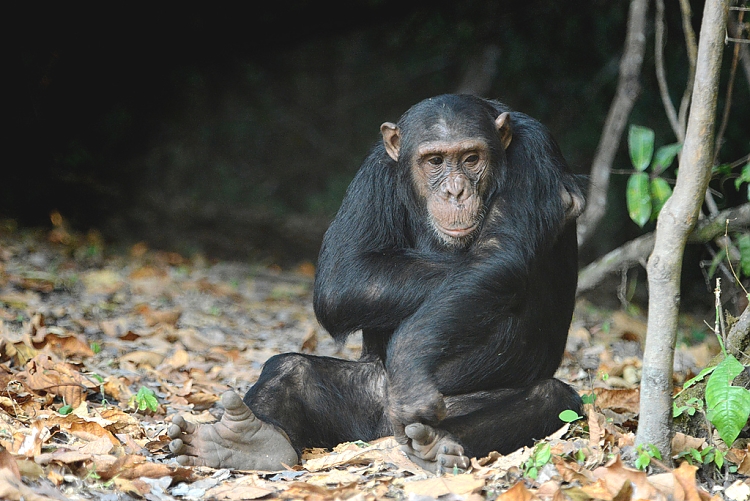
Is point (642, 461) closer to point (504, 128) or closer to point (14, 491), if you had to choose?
point (504, 128)

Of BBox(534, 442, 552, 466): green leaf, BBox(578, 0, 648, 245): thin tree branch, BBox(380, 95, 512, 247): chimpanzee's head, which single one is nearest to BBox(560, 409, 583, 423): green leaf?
BBox(534, 442, 552, 466): green leaf

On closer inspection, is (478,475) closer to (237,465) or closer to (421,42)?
(237,465)

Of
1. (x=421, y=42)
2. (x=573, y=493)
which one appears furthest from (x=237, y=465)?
(x=421, y=42)

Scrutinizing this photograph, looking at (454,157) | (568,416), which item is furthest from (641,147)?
(568,416)

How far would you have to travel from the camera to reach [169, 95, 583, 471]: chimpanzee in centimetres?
424

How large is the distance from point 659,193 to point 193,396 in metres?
3.82

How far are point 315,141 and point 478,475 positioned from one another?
13043 millimetres

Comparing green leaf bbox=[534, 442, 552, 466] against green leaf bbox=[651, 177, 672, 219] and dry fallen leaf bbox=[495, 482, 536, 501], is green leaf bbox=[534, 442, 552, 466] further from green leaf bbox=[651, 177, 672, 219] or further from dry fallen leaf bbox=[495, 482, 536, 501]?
green leaf bbox=[651, 177, 672, 219]

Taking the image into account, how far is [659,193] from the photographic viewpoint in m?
6.46

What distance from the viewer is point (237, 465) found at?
4172mm

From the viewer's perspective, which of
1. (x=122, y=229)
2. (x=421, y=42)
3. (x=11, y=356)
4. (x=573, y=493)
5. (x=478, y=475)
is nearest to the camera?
(x=573, y=493)

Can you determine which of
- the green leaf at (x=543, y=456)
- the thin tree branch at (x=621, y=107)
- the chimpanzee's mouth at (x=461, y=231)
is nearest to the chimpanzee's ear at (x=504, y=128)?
the chimpanzee's mouth at (x=461, y=231)

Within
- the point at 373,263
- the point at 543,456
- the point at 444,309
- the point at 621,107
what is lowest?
the point at 543,456

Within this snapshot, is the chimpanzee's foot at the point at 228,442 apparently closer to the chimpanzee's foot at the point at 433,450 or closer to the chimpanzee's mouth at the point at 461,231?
the chimpanzee's foot at the point at 433,450
